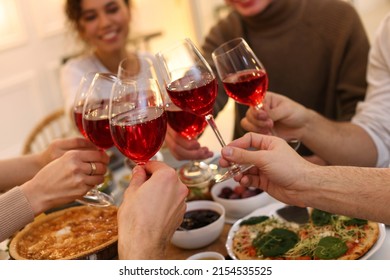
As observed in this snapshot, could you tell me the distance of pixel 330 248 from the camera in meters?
0.98

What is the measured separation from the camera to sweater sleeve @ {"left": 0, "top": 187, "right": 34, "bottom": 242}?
1074 mm

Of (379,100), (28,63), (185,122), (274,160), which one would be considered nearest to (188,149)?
(185,122)

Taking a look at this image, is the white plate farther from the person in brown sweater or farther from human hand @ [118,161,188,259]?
the person in brown sweater

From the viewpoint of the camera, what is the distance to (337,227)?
3.48ft

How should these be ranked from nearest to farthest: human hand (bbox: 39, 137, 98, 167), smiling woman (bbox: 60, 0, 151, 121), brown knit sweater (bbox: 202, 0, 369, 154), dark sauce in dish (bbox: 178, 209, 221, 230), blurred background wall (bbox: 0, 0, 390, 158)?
dark sauce in dish (bbox: 178, 209, 221, 230) < human hand (bbox: 39, 137, 98, 167) < brown knit sweater (bbox: 202, 0, 369, 154) < smiling woman (bbox: 60, 0, 151, 121) < blurred background wall (bbox: 0, 0, 390, 158)

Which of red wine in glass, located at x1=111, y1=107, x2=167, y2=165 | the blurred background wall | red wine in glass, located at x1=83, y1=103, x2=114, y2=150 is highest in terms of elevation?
red wine in glass, located at x1=111, y1=107, x2=167, y2=165

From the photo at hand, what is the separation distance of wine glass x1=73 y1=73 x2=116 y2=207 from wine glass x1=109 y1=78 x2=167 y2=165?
19 cm

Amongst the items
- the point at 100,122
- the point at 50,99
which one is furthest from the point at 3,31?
the point at 100,122

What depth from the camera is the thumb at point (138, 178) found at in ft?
3.00

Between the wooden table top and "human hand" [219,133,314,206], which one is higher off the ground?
"human hand" [219,133,314,206]

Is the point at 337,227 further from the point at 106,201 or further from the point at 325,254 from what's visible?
the point at 106,201

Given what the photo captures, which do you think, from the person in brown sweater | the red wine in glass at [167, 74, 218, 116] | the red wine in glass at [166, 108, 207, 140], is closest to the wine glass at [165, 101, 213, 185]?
the red wine in glass at [166, 108, 207, 140]

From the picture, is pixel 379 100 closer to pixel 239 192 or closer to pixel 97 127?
pixel 239 192

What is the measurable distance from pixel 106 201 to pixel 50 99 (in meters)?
3.66
